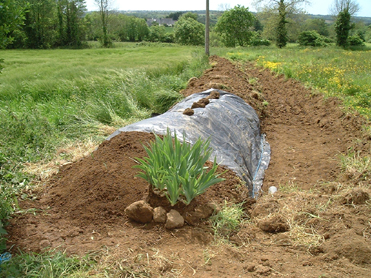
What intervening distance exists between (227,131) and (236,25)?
37.9 metres

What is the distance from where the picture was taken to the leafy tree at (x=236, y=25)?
3884 centimetres

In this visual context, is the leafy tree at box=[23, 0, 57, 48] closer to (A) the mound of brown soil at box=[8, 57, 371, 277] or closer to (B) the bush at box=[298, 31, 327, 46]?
(B) the bush at box=[298, 31, 327, 46]

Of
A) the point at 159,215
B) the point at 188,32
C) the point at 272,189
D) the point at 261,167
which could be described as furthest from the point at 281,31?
the point at 159,215

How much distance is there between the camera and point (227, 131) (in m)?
4.75

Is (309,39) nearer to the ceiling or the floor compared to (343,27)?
nearer to the floor

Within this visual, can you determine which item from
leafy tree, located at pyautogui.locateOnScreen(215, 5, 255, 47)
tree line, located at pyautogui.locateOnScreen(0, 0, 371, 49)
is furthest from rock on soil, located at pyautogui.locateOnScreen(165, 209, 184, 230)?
leafy tree, located at pyautogui.locateOnScreen(215, 5, 255, 47)

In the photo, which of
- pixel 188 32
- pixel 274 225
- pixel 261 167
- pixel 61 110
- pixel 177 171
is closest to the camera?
pixel 177 171

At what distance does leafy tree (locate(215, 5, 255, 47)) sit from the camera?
3884 centimetres

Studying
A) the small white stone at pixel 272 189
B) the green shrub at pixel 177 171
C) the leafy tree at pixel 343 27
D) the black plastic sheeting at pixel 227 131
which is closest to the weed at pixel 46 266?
the green shrub at pixel 177 171

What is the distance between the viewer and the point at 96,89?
24.2 feet

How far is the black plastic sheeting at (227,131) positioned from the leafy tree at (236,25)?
36539mm

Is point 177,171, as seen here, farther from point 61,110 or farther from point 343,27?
point 343,27

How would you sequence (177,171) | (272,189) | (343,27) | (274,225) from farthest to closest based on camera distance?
1. (343,27)
2. (272,189)
3. (274,225)
4. (177,171)

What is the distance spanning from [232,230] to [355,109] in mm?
4976
